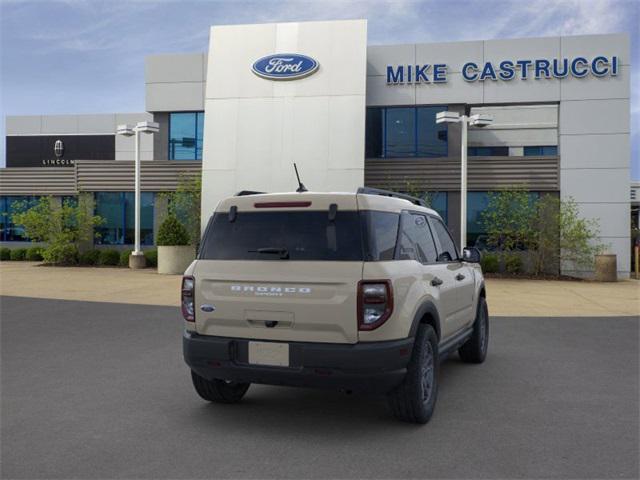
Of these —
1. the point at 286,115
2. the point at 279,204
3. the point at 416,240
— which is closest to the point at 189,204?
the point at 286,115

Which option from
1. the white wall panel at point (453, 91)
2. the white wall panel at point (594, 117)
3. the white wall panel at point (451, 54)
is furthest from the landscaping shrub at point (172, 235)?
the white wall panel at point (594, 117)

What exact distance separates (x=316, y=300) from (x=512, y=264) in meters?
17.8

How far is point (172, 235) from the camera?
67.4ft

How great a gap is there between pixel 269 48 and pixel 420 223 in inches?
727

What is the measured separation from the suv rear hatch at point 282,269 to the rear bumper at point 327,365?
9 cm

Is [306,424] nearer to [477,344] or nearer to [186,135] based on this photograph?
[477,344]

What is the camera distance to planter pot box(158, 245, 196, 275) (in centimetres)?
2036

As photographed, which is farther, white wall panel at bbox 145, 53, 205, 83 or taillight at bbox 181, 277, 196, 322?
white wall panel at bbox 145, 53, 205, 83

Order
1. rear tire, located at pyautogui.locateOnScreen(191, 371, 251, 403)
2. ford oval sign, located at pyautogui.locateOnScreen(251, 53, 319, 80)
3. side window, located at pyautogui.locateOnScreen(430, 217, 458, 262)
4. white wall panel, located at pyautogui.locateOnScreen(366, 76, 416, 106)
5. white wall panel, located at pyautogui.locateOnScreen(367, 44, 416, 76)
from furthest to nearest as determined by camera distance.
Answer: white wall panel, located at pyautogui.locateOnScreen(366, 76, 416, 106) < white wall panel, located at pyautogui.locateOnScreen(367, 44, 416, 76) < ford oval sign, located at pyautogui.locateOnScreen(251, 53, 319, 80) < side window, located at pyautogui.locateOnScreen(430, 217, 458, 262) < rear tire, located at pyautogui.locateOnScreen(191, 371, 251, 403)

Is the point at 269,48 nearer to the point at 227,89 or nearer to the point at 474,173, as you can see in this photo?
the point at 227,89

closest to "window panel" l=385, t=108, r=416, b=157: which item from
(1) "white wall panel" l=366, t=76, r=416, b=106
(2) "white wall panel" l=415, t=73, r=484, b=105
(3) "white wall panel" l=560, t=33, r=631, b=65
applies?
(1) "white wall panel" l=366, t=76, r=416, b=106

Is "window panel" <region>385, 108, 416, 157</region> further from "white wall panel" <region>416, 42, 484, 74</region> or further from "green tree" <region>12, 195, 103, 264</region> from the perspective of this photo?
"green tree" <region>12, 195, 103, 264</region>

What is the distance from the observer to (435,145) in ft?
77.9

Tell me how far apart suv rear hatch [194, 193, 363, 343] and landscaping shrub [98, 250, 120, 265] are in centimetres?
2009
